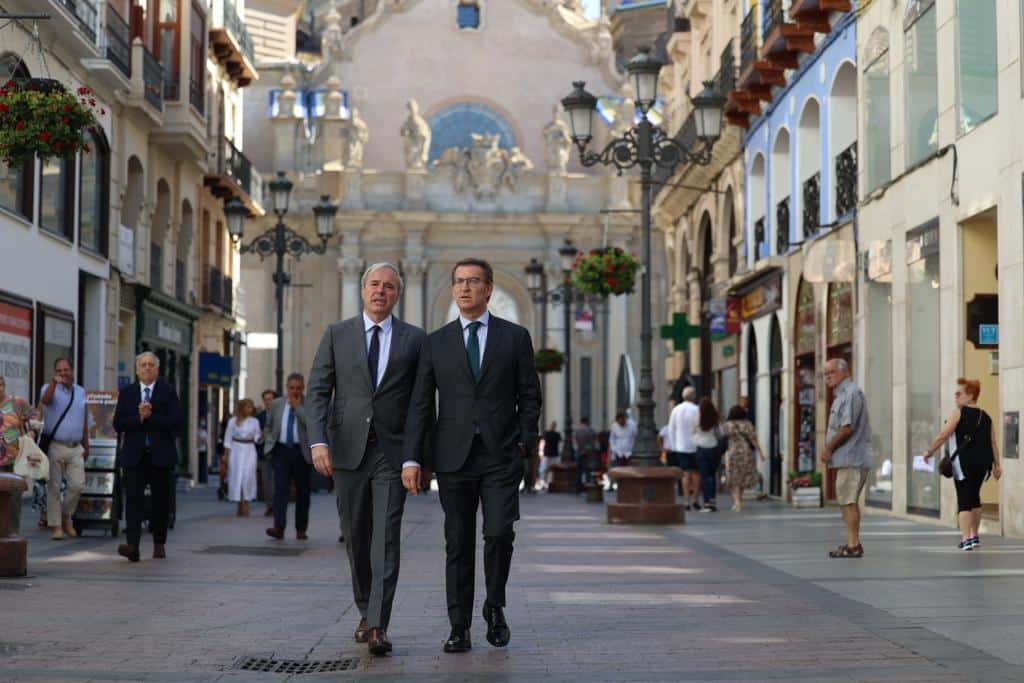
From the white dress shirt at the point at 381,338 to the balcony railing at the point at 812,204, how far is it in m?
19.1

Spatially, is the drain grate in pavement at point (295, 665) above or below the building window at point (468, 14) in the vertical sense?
below

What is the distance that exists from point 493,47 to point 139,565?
50408 millimetres

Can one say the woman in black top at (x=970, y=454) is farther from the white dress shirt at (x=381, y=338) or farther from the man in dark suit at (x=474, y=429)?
the white dress shirt at (x=381, y=338)

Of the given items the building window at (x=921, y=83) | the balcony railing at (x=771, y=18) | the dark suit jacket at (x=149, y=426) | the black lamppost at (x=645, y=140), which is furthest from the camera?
the balcony railing at (x=771, y=18)

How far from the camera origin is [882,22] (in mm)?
22938

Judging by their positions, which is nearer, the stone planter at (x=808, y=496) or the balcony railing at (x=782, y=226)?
the stone planter at (x=808, y=496)

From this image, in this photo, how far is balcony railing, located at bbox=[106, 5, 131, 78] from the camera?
27.3 m

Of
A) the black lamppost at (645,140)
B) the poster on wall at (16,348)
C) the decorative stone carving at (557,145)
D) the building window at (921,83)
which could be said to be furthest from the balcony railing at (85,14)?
the decorative stone carving at (557,145)

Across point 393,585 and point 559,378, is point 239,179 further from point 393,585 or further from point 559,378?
point 393,585

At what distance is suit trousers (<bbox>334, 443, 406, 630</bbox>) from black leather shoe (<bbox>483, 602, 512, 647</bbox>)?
1.57ft

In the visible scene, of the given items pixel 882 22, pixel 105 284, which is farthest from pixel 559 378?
pixel 882 22

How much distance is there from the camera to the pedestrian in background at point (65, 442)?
56.9ft

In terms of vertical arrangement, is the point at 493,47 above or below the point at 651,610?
above

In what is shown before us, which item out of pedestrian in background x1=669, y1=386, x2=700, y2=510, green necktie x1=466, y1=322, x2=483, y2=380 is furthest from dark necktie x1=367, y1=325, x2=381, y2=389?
pedestrian in background x1=669, y1=386, x2=700, y2=510
